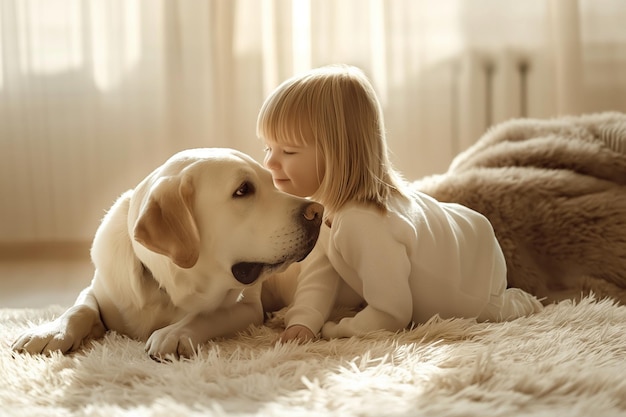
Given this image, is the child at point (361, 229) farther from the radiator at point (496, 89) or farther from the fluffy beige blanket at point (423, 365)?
the radiator at point (496, 89)

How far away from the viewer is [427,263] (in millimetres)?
1694

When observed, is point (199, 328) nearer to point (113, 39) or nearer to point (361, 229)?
point (361, 229)

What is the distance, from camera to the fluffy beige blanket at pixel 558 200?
83.1 inches

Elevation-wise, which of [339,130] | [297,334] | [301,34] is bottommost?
[297,334]

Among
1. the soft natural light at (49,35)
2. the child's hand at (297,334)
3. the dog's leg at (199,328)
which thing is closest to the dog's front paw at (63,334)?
the dog's leg at (199,328)

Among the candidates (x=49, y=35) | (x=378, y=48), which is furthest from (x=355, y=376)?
(x=49, y=35)

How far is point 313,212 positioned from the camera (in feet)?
5.08

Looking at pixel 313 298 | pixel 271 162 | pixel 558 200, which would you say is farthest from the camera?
pixel 558 200

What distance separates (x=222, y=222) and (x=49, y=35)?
2387 millimetres

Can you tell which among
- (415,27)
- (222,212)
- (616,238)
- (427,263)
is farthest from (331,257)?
(415,27)

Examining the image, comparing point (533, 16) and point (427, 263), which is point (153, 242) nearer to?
point (427, 263)

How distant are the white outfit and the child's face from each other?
0.12m

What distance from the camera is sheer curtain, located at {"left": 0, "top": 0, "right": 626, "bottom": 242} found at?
331 centimetres

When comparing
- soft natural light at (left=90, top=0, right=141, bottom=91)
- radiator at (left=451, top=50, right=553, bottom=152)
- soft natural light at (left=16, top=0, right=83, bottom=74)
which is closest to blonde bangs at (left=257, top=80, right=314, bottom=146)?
radiator at (left=451, top=50, right=553, bottom=152)
